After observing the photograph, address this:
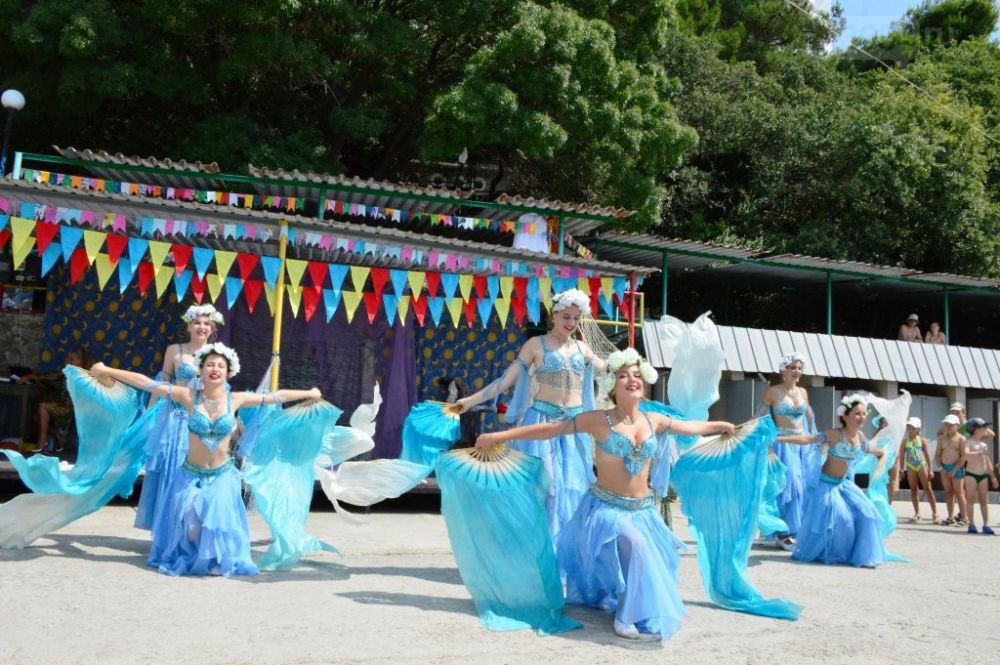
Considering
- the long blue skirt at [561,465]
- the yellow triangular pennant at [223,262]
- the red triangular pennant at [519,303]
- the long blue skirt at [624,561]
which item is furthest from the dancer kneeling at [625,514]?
the red triangular pennant at [519,303]

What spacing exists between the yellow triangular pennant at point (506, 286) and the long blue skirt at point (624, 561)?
523cm

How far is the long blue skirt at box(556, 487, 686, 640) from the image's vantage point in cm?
457

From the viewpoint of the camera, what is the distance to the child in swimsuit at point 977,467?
10555mm

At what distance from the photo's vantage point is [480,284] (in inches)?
404

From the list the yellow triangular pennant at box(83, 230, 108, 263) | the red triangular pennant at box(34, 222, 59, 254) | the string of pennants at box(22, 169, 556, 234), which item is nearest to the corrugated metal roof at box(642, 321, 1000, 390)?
the string of pennants at box(22, 169, 556, 234)

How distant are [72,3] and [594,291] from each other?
419 inches

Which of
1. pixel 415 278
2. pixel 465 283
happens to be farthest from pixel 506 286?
pixel 415 278

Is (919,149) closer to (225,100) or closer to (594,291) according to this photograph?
(594,291)

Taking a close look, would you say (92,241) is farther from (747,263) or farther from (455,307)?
(747,263)

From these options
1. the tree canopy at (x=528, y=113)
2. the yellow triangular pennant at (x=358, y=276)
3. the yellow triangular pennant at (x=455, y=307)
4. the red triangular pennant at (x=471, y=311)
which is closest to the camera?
the yellow triangular pennant at (x=358, y=276)

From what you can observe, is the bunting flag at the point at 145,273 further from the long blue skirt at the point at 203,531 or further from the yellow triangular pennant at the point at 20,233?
the long blue skirt at the point at 203,531

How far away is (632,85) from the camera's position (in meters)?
17.6

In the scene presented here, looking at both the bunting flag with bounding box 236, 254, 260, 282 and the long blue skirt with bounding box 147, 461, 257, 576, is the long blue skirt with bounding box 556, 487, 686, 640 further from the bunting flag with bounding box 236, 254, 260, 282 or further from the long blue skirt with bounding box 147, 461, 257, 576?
the bunting flag with bounding box 236, 254, 260, 282

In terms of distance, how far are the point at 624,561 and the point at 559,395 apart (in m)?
1.48
